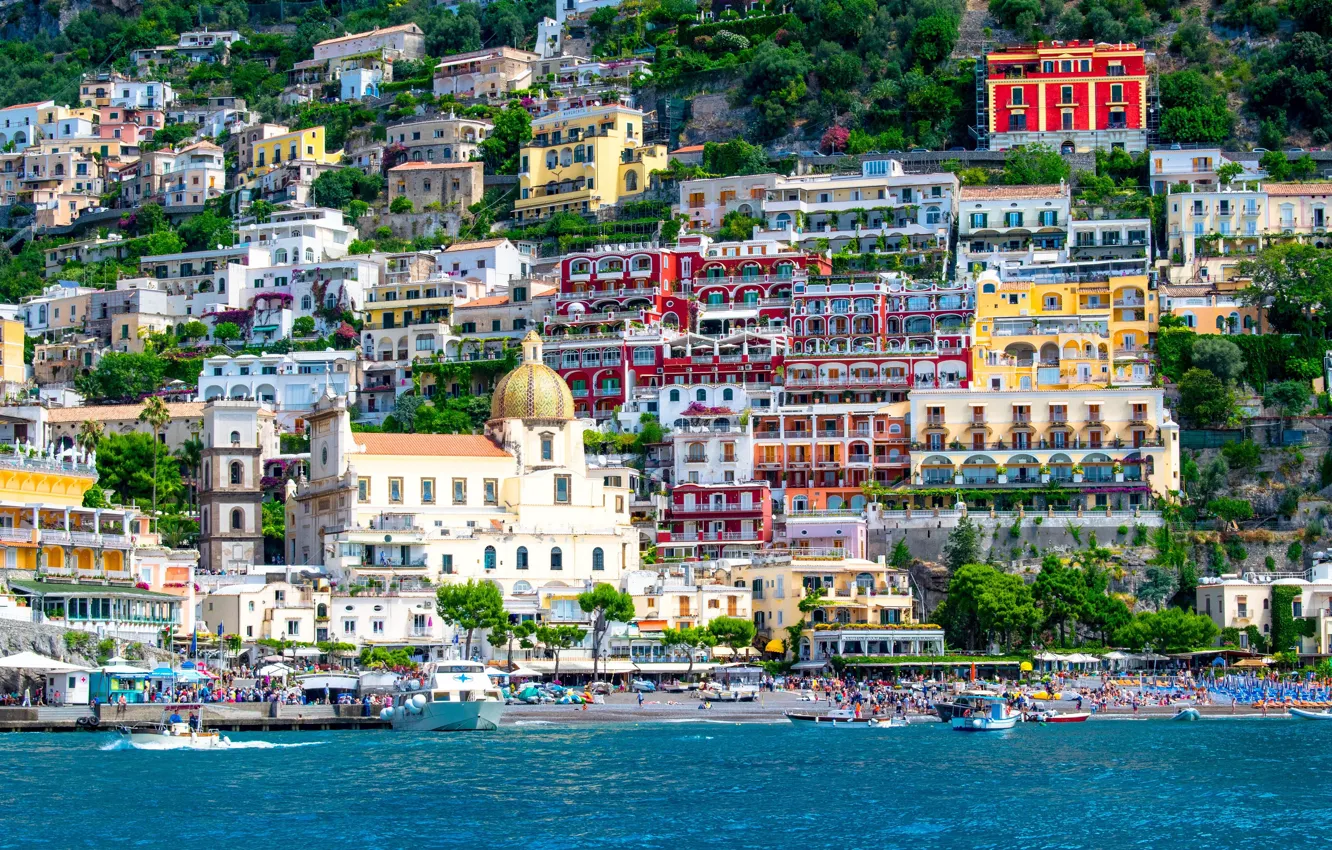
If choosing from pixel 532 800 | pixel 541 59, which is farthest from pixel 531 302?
pixel 532 800

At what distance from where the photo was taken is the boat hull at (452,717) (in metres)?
89.2

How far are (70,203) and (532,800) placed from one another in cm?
11634

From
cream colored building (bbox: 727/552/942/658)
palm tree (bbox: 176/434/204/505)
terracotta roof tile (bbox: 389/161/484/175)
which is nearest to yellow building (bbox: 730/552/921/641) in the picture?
cream colored building (bbox: 727/552/942/658)

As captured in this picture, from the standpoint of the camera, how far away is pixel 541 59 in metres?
179

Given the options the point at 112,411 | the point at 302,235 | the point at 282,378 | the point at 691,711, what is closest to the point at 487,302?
the point at 282,378

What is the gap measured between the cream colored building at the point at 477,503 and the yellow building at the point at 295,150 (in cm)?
5584

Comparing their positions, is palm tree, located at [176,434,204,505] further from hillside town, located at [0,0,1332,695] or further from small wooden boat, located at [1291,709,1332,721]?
small wooden boat, located at [1291,709,1332,721]

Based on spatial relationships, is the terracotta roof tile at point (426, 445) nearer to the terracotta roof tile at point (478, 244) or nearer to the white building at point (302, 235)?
the terracotta roof tile at point (478, 244)

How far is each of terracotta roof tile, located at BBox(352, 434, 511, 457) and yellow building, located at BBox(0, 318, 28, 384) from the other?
24.7 m

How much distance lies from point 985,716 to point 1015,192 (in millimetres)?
53336

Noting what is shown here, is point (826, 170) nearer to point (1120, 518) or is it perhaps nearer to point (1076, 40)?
point (1076, 40)

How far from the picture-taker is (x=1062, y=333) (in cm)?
12525

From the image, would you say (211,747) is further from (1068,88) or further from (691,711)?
(1068,88)

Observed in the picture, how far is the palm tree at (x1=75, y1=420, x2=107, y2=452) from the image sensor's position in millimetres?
125625
